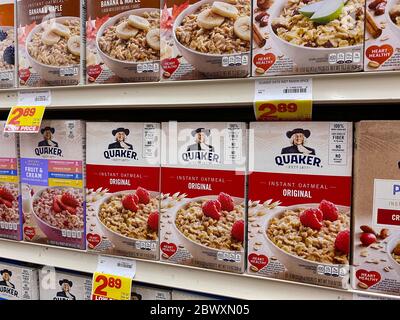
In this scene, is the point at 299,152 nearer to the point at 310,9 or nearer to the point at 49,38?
the point at 310,9

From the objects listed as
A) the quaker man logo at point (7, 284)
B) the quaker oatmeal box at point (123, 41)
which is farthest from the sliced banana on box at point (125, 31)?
the quaker man logo at point (7, 284)

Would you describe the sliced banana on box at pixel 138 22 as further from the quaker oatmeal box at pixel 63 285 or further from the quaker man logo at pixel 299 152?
the quaker oatmeal box at pixel 63 285

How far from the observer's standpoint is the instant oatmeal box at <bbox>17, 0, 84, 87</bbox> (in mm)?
1052

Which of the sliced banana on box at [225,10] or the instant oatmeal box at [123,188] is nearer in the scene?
the sliced banana on box at [225,10]

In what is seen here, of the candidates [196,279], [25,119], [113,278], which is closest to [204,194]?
[196,279]

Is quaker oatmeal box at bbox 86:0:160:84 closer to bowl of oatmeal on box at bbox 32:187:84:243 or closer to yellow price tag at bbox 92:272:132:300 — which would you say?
bowl of oatmeal on box at bbox 32:187:84:243

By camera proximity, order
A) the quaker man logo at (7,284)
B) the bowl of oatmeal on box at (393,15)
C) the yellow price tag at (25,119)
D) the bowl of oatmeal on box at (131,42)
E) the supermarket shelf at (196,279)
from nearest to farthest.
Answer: the bowl of oatmeal on box at (393,15)
the supermarket shelf at (196,279)
the bowl of oatmeal on box at (131,42)
the yellow price tag at (25,119)
the quaker man logo at (7,284)

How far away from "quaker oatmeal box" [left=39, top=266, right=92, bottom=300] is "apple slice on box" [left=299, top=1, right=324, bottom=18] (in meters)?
0.87

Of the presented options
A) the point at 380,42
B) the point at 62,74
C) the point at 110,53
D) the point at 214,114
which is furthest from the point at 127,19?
the point at 380,42

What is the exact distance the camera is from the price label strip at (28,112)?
107 cm

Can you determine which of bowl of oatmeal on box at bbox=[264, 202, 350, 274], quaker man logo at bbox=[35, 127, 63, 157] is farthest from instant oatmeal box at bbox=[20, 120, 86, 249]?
bowl of oatmeal on box at bbox=[264, 202, 350, 274]

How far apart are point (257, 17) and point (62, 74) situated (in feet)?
1.79

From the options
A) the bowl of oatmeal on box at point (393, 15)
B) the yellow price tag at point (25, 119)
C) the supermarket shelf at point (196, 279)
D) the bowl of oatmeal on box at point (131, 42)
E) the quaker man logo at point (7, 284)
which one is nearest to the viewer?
the bowl of oatmeal on box at point (393, 15)

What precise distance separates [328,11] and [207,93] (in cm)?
Answer: 31
